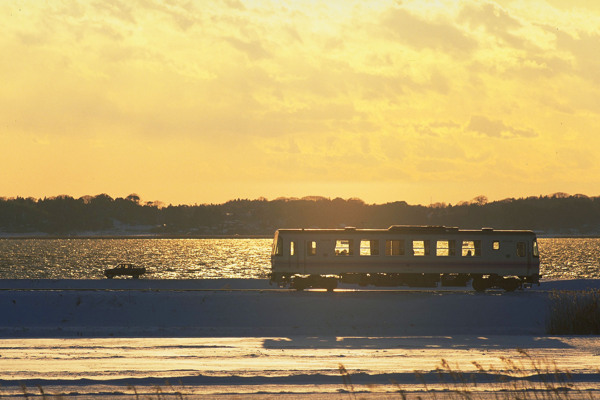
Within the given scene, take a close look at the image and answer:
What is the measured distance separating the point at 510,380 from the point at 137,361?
5847 mm

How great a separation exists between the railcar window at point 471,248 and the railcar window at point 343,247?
6442 millimetres

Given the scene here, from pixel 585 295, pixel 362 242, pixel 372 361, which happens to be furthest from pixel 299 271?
pixel 372 361

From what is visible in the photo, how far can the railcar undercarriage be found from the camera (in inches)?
1681

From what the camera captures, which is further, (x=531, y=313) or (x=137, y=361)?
(x=531, y=313)

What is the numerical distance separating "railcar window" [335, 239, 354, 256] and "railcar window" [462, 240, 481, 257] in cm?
644

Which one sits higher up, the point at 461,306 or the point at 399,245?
the point at 399,245

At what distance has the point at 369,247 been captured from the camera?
42.7 metres

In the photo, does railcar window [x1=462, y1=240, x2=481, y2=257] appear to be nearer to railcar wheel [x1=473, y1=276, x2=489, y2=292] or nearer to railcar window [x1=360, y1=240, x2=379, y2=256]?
railcar wheel [x1=473, y1=276, x2=489, y2=292]

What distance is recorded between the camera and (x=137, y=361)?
12359 millimetres

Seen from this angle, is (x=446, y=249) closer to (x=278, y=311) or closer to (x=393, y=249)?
(x=393, y=249)

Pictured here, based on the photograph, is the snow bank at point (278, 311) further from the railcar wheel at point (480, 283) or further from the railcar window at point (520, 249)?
the railcar window at point (520, 249)

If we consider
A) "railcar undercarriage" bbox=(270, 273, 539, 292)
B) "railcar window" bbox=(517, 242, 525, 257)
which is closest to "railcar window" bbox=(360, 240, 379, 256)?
"railcar undercarriage" bbox=(270, 273, 539, 292)

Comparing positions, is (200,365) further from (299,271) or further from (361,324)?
(299,271)

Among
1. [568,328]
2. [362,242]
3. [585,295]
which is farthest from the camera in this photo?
[362,242]
